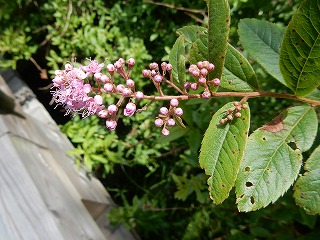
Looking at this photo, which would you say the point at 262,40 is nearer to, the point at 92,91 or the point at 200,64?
the point at 200,64

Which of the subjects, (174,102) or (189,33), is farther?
(189,33)

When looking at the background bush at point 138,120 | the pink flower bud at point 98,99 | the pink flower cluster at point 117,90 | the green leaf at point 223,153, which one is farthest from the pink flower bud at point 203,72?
the background bush at point 138,120

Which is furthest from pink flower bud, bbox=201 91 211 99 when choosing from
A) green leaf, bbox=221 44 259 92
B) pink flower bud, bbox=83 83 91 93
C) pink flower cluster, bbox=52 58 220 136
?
pink flower bud, bbox=83 83 91 93

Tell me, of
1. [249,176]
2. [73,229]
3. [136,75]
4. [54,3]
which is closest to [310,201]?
[249,176]

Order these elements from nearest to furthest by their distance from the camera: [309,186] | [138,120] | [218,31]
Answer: [218,31] → [309,186] → [138,120]

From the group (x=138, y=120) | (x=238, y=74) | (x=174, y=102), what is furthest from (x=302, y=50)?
(x=138, y=120)

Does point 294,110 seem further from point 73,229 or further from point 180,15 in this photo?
point 180,15

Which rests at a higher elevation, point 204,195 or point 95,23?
point 95,23
